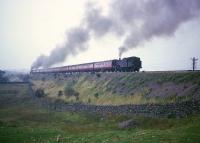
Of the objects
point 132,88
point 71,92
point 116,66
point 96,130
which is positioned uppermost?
point 116,66

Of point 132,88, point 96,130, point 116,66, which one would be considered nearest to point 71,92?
point 116,66

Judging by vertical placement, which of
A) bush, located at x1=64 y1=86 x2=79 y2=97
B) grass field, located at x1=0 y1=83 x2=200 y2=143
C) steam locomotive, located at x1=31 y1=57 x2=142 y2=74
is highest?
steam locomotive, located at x1=31 y1=57 x2=142 y2=74

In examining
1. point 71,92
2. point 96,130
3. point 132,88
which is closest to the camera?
point 96,130

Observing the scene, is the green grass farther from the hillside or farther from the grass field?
the hillside

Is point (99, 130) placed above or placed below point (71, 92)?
below

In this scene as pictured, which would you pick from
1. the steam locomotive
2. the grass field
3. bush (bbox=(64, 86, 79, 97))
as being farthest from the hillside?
the grass field

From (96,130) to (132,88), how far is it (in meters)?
15.4

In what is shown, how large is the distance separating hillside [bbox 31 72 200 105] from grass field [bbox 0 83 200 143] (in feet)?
14.7

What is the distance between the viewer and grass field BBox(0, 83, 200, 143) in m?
23.9

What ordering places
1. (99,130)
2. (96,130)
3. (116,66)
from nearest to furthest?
(99,130) < (96,130) < (116,66)

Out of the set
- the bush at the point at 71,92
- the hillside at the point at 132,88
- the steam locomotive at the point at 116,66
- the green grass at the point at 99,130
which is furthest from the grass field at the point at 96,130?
the steam locomotive at the point at 116,66

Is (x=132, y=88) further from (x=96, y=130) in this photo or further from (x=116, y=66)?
(x=116, y=66)

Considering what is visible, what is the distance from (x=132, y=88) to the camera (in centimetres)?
4697

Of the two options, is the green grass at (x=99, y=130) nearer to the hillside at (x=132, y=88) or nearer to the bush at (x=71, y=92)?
the hillside at (x=132, y=88)
